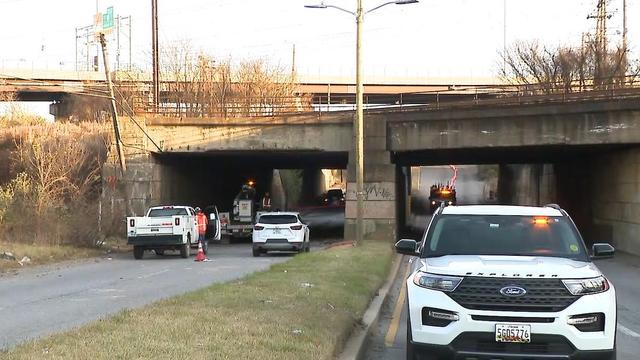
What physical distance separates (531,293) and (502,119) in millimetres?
24856

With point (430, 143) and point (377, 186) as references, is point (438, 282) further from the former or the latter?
point (377, 186)

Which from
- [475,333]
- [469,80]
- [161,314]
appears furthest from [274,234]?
[469,80]

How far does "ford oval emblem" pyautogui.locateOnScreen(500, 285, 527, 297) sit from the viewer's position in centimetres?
690

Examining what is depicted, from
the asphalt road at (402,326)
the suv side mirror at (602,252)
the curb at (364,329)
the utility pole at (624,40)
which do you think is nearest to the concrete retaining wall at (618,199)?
the asphalt road at (402,326)

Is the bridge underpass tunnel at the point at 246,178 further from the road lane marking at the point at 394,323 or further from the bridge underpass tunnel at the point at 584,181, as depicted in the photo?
the road lane marking at the point at 394,323

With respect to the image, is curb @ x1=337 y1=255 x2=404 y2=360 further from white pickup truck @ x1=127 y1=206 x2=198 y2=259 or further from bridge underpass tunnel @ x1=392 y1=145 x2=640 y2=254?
bridge underpass tunnel @ x1=392 y1=145 x2=640 y2=254

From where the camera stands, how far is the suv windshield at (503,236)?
27.0 feet

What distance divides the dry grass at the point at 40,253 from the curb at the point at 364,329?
1282cm

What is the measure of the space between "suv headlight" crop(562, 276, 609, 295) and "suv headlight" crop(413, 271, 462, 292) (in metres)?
1.03

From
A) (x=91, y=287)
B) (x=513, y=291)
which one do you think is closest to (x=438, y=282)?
(x=513, y=291)

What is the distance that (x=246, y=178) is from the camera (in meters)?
55.3

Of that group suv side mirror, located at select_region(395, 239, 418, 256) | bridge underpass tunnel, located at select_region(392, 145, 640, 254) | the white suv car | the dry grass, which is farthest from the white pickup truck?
suv side mirror, located at select_region(395, 239, 418, 256)

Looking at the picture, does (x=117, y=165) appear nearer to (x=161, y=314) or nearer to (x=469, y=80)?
(x=161, y=314)

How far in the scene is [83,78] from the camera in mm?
78000
